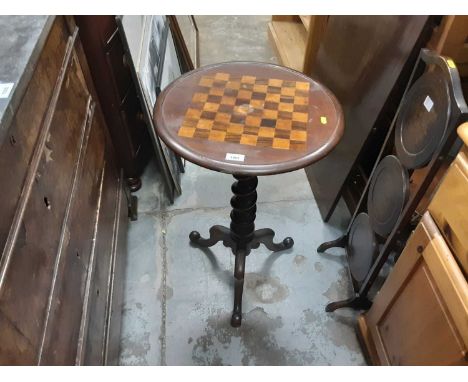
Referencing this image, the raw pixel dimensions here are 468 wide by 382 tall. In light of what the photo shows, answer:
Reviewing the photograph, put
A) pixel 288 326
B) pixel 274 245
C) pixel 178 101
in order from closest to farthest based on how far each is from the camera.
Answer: pixel 178 101 < pixel 288 326 < pixel 274 245

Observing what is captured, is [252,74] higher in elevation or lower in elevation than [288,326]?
higher

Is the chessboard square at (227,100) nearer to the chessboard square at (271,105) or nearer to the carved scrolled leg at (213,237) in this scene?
the chessboard square at (271,105)

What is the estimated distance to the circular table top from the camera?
1038mm

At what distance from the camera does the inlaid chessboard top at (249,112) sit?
1.10m

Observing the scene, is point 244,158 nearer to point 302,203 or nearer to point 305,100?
point 305,100

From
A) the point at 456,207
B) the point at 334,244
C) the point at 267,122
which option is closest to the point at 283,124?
the point at 267,122

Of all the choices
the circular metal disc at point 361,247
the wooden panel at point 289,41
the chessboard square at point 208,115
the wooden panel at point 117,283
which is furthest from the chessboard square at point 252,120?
the wooden panel at point 289,41

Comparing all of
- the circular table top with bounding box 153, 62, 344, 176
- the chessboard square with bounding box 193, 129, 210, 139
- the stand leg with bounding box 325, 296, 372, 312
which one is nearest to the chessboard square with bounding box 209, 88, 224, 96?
the circular table top with bounding box 153, 62, 344, 176

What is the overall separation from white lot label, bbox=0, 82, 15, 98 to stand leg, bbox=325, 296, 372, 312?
4.27ft

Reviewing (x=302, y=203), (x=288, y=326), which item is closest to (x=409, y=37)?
(x=302, y=203)

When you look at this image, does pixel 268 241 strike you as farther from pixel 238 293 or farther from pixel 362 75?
pixel 362 75

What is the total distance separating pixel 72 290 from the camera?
0.99m

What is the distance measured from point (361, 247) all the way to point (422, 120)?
58cm
